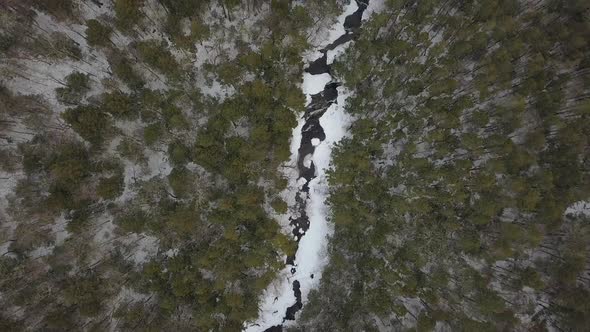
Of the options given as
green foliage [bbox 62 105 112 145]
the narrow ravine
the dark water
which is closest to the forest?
green foliage [bbox 62 105 112 145]

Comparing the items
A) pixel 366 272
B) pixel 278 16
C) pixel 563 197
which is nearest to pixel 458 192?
pixel 563 197

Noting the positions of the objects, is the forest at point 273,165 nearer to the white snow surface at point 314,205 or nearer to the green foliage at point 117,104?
the green foliage at point 117,104

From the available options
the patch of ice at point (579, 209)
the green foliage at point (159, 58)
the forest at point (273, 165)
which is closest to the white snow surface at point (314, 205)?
the forest at point (273, 165)

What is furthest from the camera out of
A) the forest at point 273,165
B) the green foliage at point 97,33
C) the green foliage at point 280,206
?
the green foliage at point 280,206

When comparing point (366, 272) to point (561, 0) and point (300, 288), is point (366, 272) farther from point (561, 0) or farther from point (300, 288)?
point (561, 0)

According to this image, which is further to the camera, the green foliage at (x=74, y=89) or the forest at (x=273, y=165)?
the green foliage at (x=74, y=89)

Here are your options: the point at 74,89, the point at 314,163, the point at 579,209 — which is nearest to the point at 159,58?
the point at 74,89

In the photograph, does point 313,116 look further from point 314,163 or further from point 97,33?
point 97,33

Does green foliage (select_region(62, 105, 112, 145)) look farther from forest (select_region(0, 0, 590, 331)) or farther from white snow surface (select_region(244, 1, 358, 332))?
white snow surface (select_region(244, 1, 358, 332))
